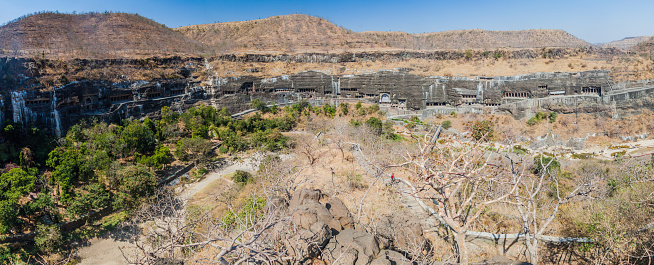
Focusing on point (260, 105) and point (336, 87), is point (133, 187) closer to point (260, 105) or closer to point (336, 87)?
point (260, 105)

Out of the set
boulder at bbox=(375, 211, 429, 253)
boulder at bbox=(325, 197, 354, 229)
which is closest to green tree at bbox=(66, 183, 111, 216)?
boulder at bbox=(325, 197, 354, 229)

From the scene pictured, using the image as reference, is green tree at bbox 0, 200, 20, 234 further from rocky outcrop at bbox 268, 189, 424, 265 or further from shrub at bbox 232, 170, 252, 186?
rocky outcrop at bbox 268, 189, 424, 265

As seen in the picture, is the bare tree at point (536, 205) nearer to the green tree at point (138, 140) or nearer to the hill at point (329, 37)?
the green tree at point (138, 140)

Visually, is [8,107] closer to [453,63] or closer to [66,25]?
[66,25]

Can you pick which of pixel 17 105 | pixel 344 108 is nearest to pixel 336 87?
pixel 344 108

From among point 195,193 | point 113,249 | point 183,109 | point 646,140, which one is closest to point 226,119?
point 183,109
